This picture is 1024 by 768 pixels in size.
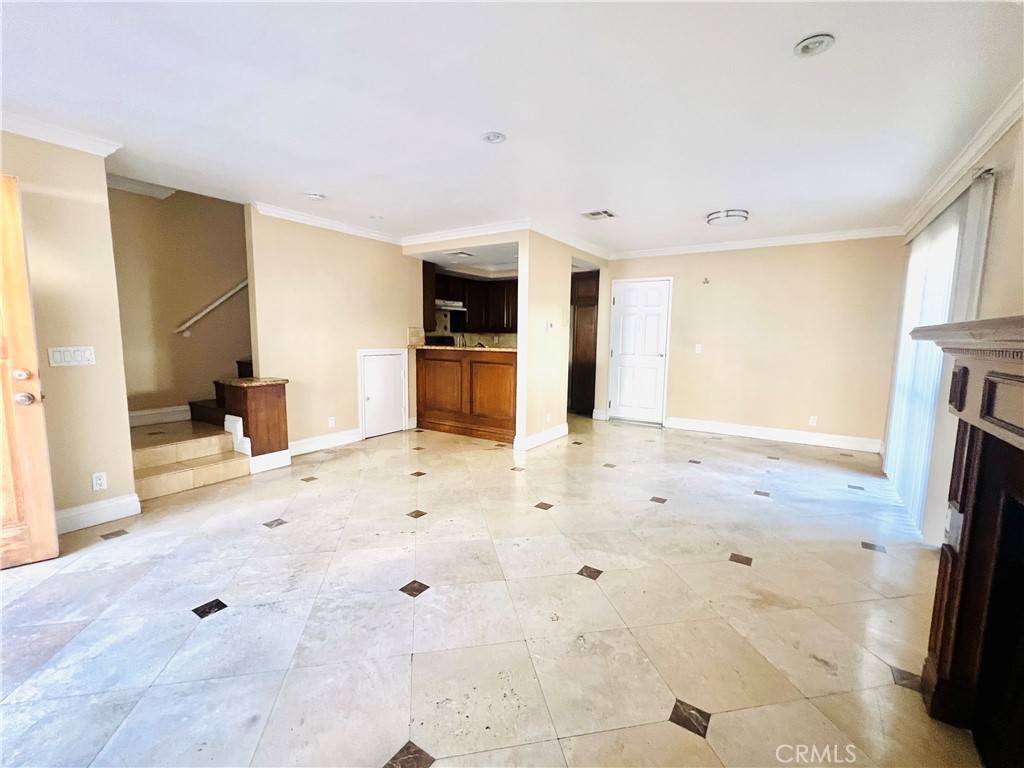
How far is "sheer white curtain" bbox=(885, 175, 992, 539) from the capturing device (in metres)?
2.39

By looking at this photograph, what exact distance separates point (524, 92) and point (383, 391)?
4.04 m

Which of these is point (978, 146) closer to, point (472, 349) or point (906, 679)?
point (906, 679)

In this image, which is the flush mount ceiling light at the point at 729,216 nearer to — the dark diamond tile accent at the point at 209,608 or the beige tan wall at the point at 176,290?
the dark diamond tile accent at the point at 209,608

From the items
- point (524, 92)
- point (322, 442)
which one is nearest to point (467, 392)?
point (322, 442)

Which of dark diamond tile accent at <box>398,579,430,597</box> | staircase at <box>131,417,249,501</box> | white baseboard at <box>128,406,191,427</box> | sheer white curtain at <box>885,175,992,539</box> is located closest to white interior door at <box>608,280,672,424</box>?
sheer white curtain at <box>885,175,992,539</box>

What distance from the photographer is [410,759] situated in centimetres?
127

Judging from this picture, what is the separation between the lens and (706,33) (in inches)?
63.5

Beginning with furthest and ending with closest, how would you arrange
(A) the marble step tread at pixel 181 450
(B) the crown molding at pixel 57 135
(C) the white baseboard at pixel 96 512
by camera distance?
(A) the marble step tread at pixel 181 450
(C) the white baseboard at pixel 96 512
(B) the crown molding at pixel 57 135

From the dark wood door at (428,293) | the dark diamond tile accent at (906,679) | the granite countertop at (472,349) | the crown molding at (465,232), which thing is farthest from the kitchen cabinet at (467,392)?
the dark diamond tile accent at (906,679)

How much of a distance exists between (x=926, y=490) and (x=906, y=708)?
1981mm

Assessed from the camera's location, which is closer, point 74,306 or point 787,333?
point 74,306

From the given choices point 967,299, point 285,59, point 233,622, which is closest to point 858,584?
point 967,299

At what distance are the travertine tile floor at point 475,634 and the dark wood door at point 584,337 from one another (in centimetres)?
344

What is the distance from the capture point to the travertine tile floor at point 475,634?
4.39 feet
